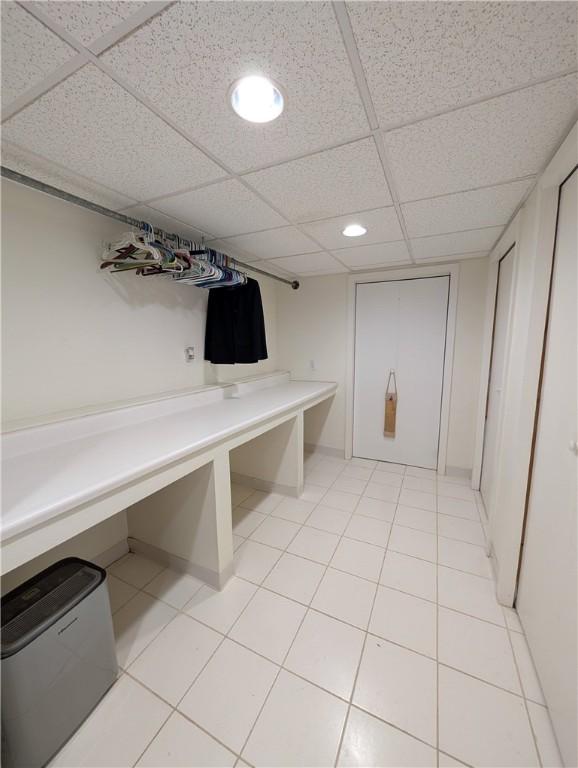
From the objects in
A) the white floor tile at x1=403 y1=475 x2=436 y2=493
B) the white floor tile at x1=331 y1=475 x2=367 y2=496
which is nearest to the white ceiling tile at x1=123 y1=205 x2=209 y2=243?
the white floor tile at x1=331 y1=475 x2=367 y2=496

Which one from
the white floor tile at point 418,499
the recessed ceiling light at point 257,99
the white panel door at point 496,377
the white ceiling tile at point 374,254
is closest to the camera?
the recessed ceiling light at point 257,99

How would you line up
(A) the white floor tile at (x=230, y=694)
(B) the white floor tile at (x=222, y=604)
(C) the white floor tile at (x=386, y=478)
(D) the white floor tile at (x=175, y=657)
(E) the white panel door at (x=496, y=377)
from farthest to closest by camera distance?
(C) the white floor tile at (x=386, y=478) < (E) the white panel door at (x=496, y=377) < (B) the white floor tile at (x=222, y=604) < (D) the white floor tile at (x=175, y=657) < (A) the white floor tile at (x=230, y=694)

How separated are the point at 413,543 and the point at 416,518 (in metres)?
0.31

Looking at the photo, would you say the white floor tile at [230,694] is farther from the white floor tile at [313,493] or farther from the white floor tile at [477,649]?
the white floor tile at [313,493]

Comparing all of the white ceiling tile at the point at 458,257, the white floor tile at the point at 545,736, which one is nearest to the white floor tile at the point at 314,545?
the white floor tile at the point at 545,736

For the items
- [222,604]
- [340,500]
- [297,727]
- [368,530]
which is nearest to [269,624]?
[222,604]

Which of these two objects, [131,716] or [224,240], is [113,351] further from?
[131,716]

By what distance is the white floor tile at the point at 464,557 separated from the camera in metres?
1.73

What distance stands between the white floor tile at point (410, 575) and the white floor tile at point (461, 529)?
1.30ft

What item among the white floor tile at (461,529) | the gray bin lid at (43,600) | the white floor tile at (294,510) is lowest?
the white floor tile at (294,510)

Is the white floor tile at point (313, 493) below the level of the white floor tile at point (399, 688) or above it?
above

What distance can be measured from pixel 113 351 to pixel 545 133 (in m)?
2.16

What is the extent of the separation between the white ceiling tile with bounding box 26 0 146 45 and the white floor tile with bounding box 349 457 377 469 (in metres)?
3.27

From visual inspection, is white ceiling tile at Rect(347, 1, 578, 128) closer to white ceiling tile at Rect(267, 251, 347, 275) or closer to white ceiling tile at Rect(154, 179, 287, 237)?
white ceiling tile at Rect(154, 179, 287, 237)
